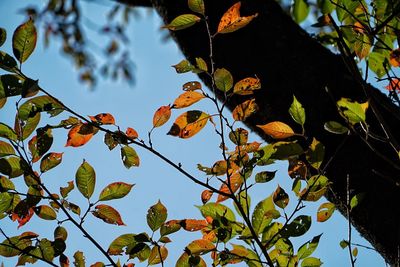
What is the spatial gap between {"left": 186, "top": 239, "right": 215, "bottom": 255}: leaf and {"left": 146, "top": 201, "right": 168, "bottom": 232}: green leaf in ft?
0.31

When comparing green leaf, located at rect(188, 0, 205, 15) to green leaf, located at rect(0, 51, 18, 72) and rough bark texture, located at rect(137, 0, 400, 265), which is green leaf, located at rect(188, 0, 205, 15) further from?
green leaf, located at rect(0, 51, 18, 72)

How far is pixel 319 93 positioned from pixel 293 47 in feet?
0.62

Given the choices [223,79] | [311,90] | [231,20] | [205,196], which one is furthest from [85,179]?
[311,90]

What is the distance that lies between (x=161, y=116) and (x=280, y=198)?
363 mm

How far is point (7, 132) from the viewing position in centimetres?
85

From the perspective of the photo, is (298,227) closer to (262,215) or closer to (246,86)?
(262,215)

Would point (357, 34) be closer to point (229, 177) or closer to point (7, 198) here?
point (229, 177)

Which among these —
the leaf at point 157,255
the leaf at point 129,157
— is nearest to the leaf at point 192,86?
the leaf at point 129,157

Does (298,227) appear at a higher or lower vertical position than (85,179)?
lower

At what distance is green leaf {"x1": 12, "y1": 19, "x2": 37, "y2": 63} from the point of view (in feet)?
2.64

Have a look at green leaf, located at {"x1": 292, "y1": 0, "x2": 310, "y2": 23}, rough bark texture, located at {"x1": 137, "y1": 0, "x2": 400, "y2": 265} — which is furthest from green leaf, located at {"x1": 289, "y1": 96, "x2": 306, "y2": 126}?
green leaf, located at {"x1": 292, "y1": 0, "x2": 310, "y2": 23}

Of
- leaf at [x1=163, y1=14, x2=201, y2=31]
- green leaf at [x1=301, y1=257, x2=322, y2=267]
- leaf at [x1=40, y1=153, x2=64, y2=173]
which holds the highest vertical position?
leaf at [x1=163, y1=14, x2=201, y2=31]

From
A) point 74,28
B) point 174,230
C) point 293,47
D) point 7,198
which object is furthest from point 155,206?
point 74,28

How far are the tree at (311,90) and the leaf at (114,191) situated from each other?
42 centimetres
